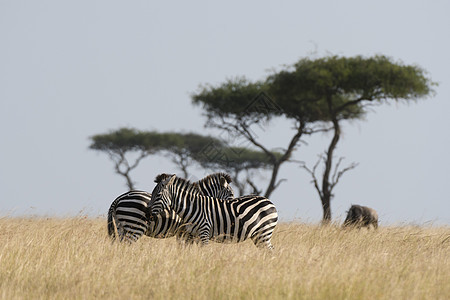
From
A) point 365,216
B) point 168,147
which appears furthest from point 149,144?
point 365,216


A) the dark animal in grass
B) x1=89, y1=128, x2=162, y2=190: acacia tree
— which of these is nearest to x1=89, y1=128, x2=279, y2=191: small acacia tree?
x1=89, y1=128, x2=162, y2=190: acacia tree

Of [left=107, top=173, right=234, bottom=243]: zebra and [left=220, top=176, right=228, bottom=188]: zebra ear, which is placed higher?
[left=220, top=176, right=228, bottom=188]: zebra ear

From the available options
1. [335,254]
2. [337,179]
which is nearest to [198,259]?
[335,254]

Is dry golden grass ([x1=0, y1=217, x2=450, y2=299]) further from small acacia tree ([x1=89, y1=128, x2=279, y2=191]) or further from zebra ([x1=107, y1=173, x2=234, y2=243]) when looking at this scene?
small acacia tree ([x1=89, y1=128, x2=279, y2=191])

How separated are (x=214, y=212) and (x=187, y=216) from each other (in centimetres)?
54

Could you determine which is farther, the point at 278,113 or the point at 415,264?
the point at 278,113

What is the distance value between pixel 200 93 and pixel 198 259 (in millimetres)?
23209

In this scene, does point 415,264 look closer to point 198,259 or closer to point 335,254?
point 335,254

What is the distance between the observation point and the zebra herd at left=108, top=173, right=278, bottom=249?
10.1m

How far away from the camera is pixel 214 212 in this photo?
10352 mm

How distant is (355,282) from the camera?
7.35 metres

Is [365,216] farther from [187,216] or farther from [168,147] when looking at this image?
[168,147]

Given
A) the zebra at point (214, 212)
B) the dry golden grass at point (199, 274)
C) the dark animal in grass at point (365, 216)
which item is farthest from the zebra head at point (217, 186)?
the dark animal in grass at point (365, 216)

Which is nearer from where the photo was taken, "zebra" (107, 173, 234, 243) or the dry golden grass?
the dry golden grass
